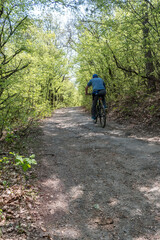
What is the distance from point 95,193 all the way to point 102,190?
161mm

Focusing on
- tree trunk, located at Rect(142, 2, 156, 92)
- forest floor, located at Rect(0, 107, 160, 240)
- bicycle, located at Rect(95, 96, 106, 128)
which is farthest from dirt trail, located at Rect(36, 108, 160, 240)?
tree trunk, located at Rect(142, 2, 156, 92)

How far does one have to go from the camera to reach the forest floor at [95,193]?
8.38 ft

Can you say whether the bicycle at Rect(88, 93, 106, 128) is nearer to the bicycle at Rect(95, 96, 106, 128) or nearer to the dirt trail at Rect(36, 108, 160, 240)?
the bicycle at Rect(95, 96, 106, 128)

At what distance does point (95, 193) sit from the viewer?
3.49 metres

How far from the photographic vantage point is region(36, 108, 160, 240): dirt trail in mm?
2598

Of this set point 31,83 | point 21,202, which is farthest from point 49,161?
point 31,83

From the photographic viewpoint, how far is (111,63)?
1205 cm

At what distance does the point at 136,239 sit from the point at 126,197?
92cm

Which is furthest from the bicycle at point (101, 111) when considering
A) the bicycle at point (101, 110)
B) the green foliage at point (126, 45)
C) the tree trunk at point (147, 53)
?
the tree trunk at point (147, 53)

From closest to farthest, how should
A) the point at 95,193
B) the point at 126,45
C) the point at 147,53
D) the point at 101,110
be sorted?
the point at 95,193 → the point at 126,45 → the point at 101,110 → the point at 147,53

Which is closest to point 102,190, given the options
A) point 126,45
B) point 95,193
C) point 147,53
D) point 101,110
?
point 95,193

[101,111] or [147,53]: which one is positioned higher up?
[147,53]

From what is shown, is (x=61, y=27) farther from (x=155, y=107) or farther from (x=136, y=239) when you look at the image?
(x=136, y=239)

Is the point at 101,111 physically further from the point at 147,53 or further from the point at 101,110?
the point at 147,53
